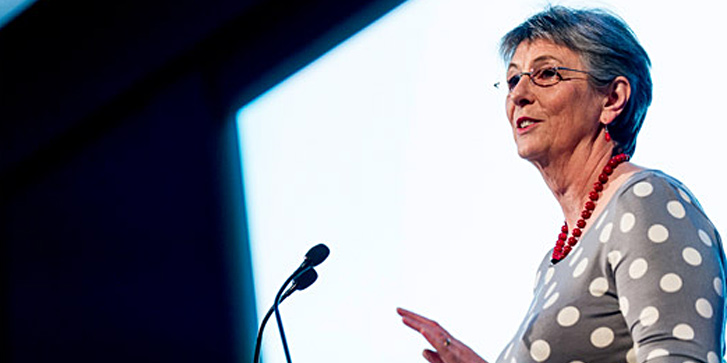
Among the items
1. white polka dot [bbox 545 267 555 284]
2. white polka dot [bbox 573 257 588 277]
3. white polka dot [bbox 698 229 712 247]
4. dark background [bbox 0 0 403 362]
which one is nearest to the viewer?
white polka dot [bbox 698 229 712 247]

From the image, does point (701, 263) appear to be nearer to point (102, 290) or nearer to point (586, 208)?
point (586, 208)

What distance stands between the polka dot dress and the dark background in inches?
67.1

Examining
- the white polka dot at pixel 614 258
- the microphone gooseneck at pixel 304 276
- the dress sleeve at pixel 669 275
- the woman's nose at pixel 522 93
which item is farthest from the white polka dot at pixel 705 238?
the microphone gooseneck at pixel 304 276

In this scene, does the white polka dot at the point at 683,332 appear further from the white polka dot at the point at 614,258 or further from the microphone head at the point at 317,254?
the microphone head at the point at 317,254

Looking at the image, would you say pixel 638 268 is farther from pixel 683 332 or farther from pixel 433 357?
pixel 433 357

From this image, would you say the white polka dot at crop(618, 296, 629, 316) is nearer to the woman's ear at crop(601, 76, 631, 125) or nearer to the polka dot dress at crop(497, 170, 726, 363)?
the polka dot dress at crop(497, 170, 726, 363)

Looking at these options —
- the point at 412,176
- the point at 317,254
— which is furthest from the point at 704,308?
the point at 412,176

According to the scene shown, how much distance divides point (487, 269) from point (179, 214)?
1337 mm

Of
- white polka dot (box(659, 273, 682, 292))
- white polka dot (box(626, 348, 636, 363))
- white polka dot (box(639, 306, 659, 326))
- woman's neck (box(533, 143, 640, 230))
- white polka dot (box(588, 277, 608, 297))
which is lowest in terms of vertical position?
white polka dot (box(626, 348, 636, 363))

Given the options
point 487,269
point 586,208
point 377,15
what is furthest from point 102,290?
point 586,208

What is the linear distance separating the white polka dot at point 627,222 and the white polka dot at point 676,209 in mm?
51

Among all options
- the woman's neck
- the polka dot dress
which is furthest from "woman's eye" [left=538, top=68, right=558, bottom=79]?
the polka dot dress

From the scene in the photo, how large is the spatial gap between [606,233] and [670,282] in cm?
15

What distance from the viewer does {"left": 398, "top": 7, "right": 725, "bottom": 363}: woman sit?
128 centimetres
